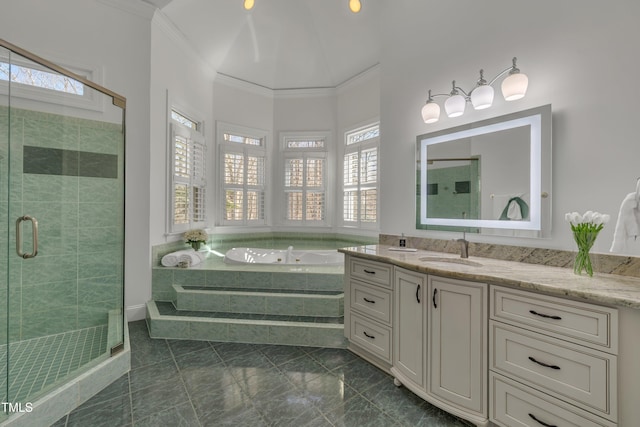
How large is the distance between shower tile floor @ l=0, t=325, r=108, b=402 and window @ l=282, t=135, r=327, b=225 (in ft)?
9.59

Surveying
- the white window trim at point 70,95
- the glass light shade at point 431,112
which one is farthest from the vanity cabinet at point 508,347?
the white window trim at point 70,95

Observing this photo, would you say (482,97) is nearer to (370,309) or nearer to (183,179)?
(370,309)

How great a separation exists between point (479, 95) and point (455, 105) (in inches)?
7.4

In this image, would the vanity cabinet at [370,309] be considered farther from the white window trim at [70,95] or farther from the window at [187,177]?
the white window trim at [70,95]

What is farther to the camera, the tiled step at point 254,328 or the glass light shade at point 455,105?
the tiled step at point 254,328

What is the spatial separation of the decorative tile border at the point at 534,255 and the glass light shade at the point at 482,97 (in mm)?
979

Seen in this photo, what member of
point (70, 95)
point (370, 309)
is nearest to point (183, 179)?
point (70, 95)

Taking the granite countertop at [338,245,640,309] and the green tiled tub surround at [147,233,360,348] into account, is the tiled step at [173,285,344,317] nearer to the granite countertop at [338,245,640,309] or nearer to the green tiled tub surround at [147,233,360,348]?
the green tiled tub surround at [147,233,360,348]

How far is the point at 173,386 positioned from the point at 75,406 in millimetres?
532

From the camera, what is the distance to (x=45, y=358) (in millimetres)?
2051

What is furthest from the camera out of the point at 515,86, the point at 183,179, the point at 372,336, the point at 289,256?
the point at 289,256

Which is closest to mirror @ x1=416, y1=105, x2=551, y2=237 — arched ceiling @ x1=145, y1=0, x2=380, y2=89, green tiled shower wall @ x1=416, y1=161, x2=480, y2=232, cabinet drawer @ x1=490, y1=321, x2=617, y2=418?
green tiled shower wall @ x1=416, y1=161, x2=480, y2=232

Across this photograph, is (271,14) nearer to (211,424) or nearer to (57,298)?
(57,298)

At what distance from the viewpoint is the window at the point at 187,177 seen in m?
3.58
